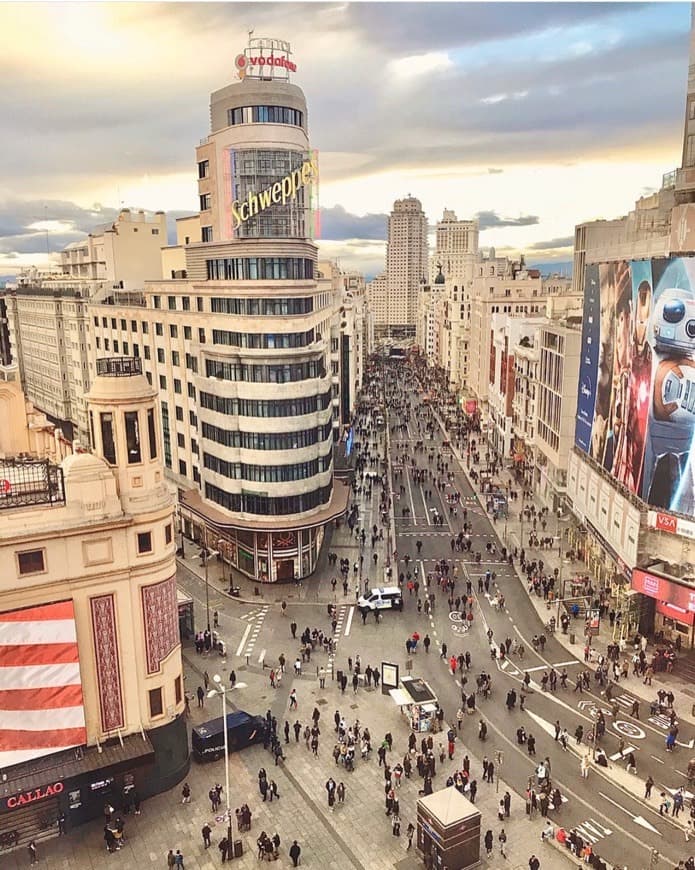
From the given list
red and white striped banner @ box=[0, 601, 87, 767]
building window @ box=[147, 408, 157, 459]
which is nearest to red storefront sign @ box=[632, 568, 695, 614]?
building window @ box=[147, 408, 157, 459]

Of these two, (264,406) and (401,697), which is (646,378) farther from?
(264,406)

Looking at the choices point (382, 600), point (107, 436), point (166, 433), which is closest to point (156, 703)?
point (107, 436)

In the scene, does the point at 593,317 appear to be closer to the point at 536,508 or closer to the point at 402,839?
the point at 536,508

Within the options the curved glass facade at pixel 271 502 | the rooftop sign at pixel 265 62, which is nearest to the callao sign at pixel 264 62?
the rooftop sign at pixel 265 62

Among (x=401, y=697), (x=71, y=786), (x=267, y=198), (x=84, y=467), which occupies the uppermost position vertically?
(x=267, y=198)

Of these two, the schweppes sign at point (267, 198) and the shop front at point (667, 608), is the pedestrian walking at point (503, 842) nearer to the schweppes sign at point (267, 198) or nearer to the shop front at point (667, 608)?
the shop front at point (667, 608)

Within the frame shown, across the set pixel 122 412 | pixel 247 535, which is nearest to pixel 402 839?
pixel 122 412

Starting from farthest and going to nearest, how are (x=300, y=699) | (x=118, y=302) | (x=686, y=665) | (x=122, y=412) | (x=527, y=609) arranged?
(x=118, y=302), (x=527, y=609), (x=686, y=665), (x=300, y=699), (x=122, y=412)
